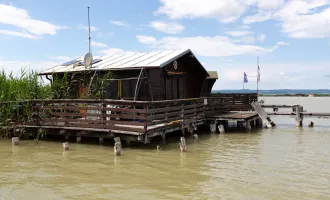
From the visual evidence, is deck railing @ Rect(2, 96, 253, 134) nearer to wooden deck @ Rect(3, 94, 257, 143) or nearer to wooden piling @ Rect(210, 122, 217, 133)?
wooden deck @ Rect(3, 94, 257, 143)

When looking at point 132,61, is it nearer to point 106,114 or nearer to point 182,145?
point 106,114

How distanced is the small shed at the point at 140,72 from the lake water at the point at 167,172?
373 centimetres

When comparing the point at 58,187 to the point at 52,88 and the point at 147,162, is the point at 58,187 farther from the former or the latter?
the point at 52,88

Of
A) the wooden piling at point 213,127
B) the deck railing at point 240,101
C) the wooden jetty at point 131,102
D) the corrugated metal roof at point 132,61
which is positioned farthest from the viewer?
the deck railing at point 240,101

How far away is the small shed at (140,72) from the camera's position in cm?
1518

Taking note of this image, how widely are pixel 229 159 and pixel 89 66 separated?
8.74 m

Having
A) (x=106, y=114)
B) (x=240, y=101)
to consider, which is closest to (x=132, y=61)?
(x=106, y=114)

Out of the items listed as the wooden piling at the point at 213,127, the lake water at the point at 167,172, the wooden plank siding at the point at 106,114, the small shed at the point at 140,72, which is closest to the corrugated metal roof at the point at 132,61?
the small shed at the point at 140,72

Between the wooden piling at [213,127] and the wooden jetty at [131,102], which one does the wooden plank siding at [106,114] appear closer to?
the wooden jetty at [131,102]

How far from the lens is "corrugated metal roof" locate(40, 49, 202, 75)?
15.0m

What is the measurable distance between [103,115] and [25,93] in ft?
14.3

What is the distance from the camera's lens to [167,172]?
8.84 m

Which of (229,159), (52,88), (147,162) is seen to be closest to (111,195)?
(147,162)

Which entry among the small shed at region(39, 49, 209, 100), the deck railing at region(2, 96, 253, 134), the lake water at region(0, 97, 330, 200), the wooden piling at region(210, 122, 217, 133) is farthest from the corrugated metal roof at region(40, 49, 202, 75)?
the wooden piling at region(210, 122, 217, 133)
